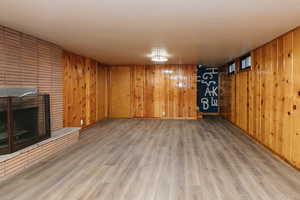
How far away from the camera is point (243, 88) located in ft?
19.2

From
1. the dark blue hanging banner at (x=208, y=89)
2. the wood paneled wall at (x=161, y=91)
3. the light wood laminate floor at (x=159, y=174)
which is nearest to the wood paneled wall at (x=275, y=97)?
the light wood laminate floor at (x=159, y=174)

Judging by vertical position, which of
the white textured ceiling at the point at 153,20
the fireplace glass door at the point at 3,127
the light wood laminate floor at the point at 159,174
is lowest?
the light wood laminate floor at the point at 159,174

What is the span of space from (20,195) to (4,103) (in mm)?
1359

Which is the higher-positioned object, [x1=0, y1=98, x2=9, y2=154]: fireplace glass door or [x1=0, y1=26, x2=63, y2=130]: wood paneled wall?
[x1=0, y1=26, x2=63, y2=130]: wood paneled wall

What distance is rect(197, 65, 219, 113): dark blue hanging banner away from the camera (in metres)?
9.39

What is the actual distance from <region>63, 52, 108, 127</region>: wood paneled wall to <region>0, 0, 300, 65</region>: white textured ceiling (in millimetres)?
1409

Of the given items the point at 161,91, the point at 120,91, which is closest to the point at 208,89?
the point at 161,91

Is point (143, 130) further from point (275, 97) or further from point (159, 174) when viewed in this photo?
point (275, 97)

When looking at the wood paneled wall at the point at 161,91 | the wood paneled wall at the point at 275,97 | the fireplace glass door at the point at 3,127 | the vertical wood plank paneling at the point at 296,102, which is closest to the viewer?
the fireplace glass door at the point at 3,127

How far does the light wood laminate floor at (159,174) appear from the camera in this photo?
2.40 metres

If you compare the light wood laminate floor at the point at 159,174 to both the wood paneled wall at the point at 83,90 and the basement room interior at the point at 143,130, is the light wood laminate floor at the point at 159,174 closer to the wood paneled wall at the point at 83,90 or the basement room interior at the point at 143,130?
the basement room interior at the point at 143,130

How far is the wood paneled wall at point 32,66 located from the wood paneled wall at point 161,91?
409 cm

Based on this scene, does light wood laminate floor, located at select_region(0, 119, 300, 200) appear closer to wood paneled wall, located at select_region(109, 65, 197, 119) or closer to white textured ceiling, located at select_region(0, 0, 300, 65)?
white textured ceiling, located at select_region(0, 0, 300, 65)

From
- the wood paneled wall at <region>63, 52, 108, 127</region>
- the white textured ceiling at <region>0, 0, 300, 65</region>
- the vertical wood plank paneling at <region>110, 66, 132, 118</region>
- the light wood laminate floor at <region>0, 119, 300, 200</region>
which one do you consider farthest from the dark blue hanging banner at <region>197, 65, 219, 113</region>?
the white textured ceiling at <region>0, 0, 300, 65</region>
